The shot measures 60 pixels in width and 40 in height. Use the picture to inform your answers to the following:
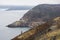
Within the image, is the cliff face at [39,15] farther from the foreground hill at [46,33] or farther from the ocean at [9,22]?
the foreground hill at [46,33]

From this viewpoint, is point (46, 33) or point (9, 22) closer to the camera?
point (46, 33)

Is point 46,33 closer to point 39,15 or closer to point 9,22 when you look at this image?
point 39,15

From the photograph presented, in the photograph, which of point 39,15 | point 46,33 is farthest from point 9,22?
point 46,33

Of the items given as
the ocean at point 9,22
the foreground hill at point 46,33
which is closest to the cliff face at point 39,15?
the ocean at point 9,22

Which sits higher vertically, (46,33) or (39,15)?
(39,15)

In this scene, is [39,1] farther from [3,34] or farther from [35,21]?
[3,34]

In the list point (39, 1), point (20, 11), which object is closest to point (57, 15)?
point (39, 1)
